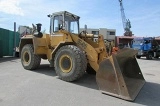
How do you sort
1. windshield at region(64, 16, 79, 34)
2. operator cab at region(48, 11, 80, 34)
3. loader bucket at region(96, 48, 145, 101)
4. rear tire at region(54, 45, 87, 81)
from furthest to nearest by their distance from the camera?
windshield at region(64, 16, 79, 34), operator cab at region(48, 11, 80, 34), rear tire at region(54, 45, 87, 81), loader bucket at region(96, 48, 145, 101)

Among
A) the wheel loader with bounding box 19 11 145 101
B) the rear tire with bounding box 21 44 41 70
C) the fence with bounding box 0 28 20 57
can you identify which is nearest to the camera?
the wheel loader with bounding box 19 11 145 101

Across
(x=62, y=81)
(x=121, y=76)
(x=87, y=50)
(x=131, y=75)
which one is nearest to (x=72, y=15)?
(x=87, y=50)

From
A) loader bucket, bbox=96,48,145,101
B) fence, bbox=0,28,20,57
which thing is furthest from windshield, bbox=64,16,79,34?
fence, bbox=0,28,20,57

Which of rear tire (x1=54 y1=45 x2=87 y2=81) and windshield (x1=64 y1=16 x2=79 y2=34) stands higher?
windshield (x1=64 y1=16 x2=79 y2=34)

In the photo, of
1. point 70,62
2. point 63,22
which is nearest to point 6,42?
point 63,22

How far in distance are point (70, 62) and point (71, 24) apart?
6.87 feet

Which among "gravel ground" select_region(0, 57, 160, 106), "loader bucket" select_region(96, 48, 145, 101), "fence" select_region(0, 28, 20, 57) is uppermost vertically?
"fence" select_region(0, 28, 20, 57)

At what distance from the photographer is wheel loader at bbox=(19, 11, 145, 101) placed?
596 centimetres

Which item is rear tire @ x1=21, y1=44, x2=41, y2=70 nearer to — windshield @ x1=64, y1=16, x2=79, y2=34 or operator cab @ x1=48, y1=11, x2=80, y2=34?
operator cab @ x1=48, y1=11, x2=80, y2=34

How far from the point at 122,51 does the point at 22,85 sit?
3.21m

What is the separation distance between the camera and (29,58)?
952 cm

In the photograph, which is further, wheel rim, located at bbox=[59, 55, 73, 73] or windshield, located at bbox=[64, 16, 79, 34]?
windshield, located at bbox=[64, 16, 79, 34]

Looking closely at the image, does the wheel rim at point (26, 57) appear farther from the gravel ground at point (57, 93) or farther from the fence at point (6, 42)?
the fence at point (6, 42)

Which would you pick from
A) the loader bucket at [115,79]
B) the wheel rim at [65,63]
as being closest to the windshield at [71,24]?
the wheel rim at [65,63]
